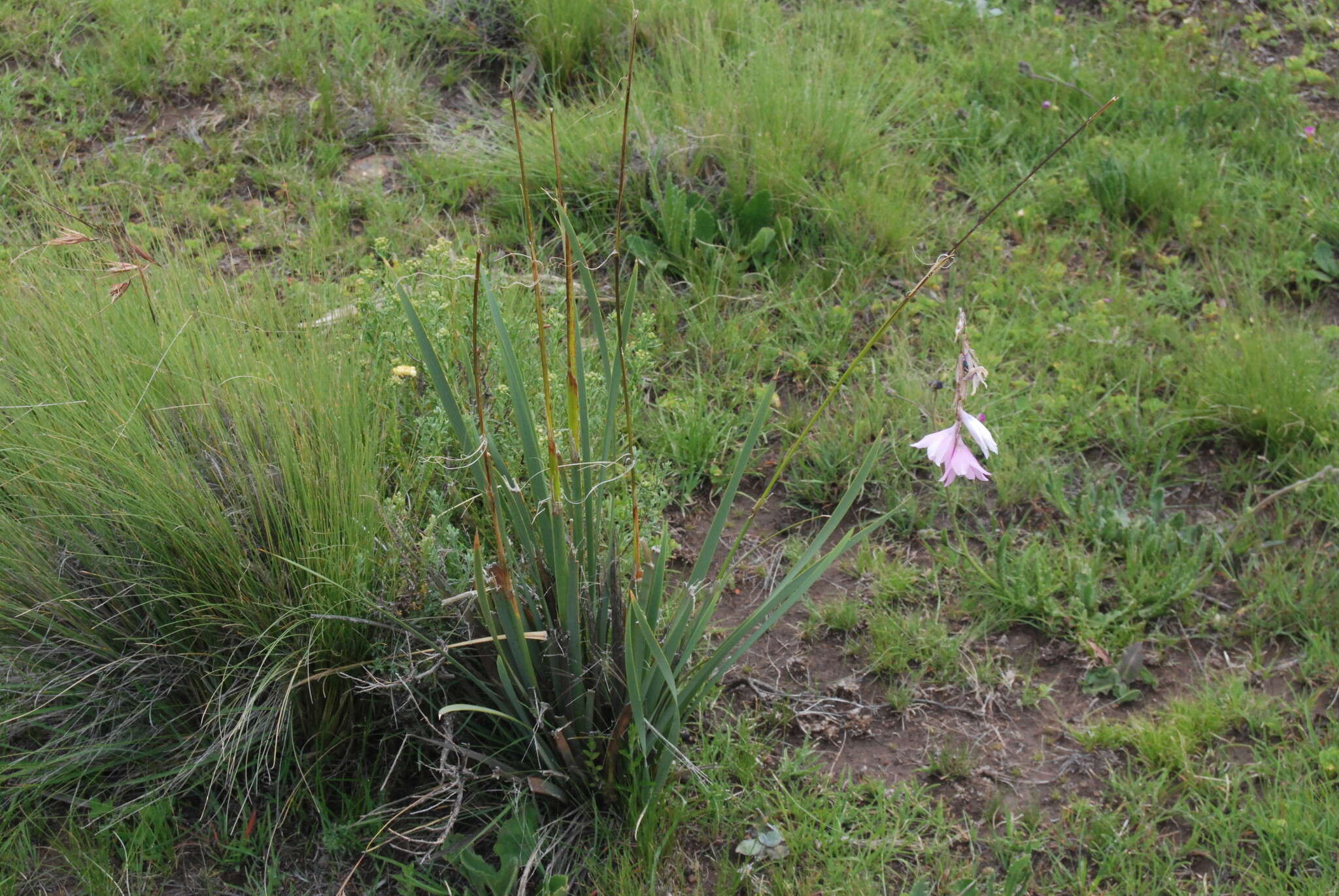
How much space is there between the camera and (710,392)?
312cm

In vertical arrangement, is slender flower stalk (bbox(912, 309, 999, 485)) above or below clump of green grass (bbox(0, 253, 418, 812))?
above

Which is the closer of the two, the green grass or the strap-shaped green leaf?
the strap-shaped green leaf

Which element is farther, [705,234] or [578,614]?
[705,234]

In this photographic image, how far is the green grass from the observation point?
2.03m

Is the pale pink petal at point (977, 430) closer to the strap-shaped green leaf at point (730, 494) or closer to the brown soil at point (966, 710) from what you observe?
the strap-shaped green leaf at point (730, 494)

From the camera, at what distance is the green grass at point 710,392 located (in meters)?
2.03

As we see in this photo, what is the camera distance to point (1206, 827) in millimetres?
2164

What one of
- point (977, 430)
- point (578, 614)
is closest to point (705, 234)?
point (578, 614)

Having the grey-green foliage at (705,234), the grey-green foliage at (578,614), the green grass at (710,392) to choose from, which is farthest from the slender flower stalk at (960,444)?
the grey-green foliage at (705,234)

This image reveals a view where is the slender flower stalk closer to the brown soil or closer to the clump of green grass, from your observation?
the brown soil

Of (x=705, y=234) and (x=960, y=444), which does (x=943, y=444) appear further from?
(x=705, y=234)

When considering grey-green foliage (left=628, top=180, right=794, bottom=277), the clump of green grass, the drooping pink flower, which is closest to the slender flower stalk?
the drooping pink flower

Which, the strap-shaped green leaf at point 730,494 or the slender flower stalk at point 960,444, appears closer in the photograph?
the slender flower stalk at point 960,444

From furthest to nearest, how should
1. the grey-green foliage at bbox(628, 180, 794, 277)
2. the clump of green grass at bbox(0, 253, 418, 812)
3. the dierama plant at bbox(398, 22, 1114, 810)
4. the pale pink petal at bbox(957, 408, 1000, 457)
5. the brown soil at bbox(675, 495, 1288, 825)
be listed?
the grey-green foliage at bbox(628, 180, 794, 277), the brown soil at bbox(675, 495, 1288, 825), the clump of green grass at bbox(0, 253, 418, 812), the dierama plant at bbox(398, 22, 1114, 810), the pale pink petal at bbox(957, 408, 1000, 457)
